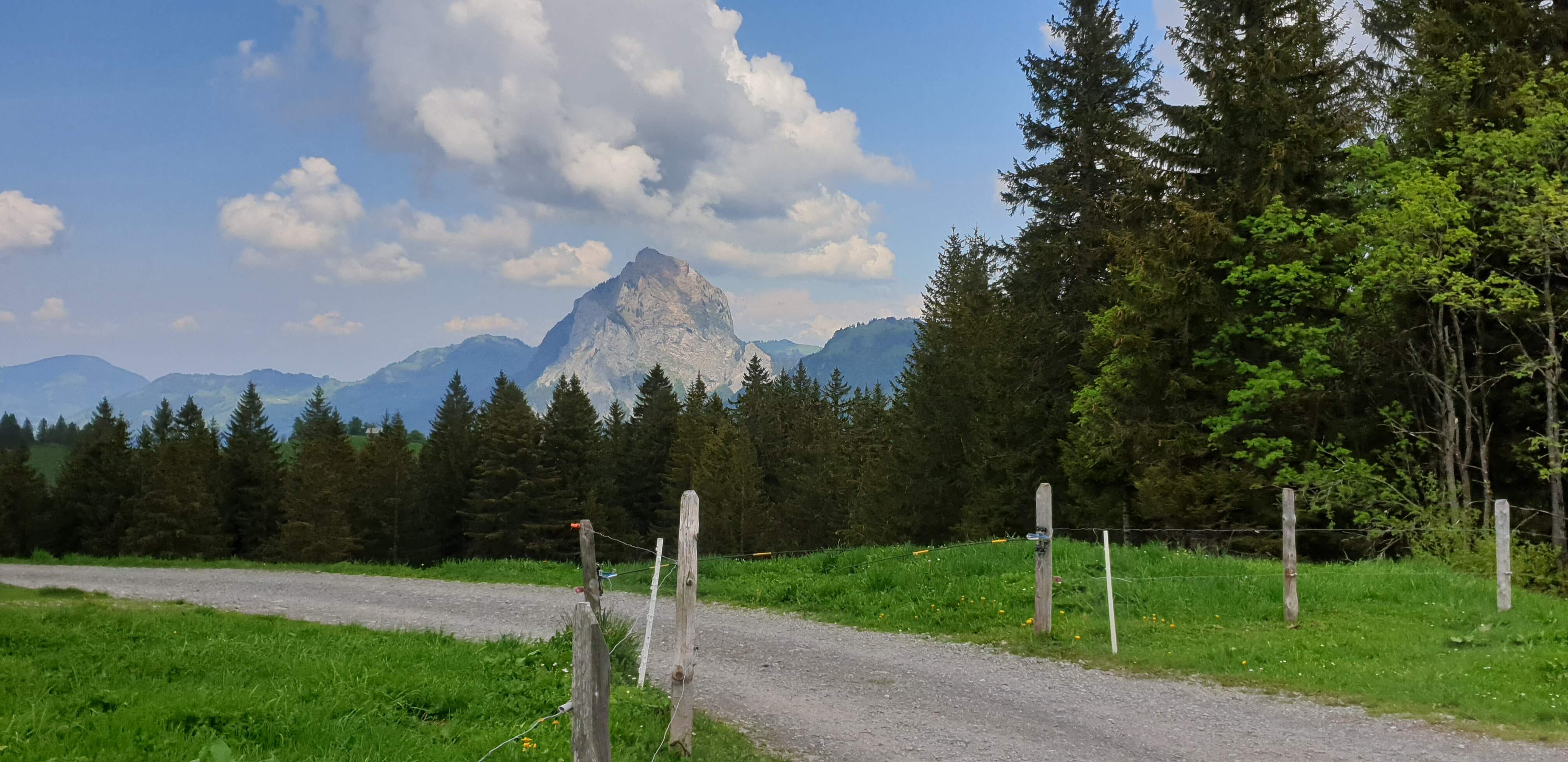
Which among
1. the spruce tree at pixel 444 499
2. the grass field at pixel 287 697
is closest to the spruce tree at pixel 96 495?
the spruce tree at pixel 444 499

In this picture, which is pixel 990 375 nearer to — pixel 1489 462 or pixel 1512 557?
pixel 1489 462

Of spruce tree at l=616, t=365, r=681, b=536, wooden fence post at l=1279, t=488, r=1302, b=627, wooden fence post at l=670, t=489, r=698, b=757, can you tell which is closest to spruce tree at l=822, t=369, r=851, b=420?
spruce tree at l=616, t=365, r=681, b=536

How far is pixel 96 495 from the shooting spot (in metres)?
57.4

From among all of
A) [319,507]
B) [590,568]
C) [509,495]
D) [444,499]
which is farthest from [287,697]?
[444,499]

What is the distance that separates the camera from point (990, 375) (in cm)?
3059

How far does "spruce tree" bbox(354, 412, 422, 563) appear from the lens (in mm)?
61594

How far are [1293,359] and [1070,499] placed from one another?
349 inches

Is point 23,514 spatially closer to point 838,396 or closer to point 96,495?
point 96,495

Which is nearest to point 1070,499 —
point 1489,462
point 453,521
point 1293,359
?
point 1293,359

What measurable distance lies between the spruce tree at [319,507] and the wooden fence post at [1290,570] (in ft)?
167

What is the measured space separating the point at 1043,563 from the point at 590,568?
6405 mm

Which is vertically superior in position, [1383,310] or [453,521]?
[1383,310]

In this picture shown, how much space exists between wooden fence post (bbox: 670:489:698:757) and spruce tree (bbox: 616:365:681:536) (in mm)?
55569

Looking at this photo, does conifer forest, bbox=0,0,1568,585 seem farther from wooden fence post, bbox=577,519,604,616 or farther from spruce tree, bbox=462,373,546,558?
spruce tree, bbox=462,373,546,558
